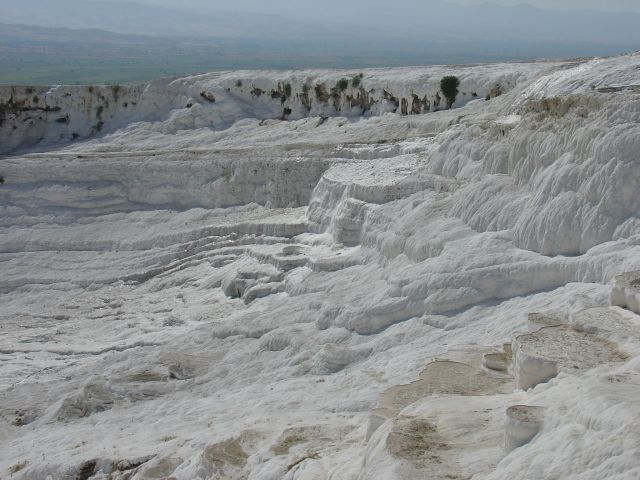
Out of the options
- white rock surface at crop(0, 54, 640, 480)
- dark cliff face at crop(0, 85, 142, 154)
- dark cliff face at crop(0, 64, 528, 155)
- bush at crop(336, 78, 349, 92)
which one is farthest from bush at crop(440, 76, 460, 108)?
dark cliff face at crop(0, 85, 142, 154)

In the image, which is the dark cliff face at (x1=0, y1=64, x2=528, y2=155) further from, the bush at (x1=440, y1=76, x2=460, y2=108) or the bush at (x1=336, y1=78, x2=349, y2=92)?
the bush at (x1=440, y1=76, x2=460, y2=108)

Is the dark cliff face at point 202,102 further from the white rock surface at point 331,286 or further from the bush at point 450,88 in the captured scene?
the bush at point 450,88

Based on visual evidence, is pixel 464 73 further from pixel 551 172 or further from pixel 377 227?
pixel 551 172

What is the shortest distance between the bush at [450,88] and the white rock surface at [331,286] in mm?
459

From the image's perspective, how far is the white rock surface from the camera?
1034 cm

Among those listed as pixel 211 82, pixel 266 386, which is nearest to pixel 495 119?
pixel 266 386

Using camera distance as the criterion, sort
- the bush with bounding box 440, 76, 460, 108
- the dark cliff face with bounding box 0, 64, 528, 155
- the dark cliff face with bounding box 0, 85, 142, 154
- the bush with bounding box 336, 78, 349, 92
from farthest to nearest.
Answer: the dark cliff face with bounding box 0, 85, 142, 154, the bush with bounding box 336, 78, 349, 92, the dark cliff face with bounding box 0, 64, 528, 155, the bush with bounding box 440, 76, 460, 108

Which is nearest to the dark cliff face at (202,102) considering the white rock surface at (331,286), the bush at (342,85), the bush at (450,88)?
the bush at (342,85)

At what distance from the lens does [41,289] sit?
83.9 feet

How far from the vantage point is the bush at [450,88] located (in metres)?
29.2

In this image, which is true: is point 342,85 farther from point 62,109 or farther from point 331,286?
point 331,286

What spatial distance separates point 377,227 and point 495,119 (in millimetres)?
4308

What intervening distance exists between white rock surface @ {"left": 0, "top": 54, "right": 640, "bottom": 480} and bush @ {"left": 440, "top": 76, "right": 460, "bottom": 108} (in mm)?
459

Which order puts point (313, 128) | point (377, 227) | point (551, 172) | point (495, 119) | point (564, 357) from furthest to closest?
1. point (313, 128)
2. point (495, 119)
3. point (377, 227)
4. point (551, 172)
5. point (564, 357)
